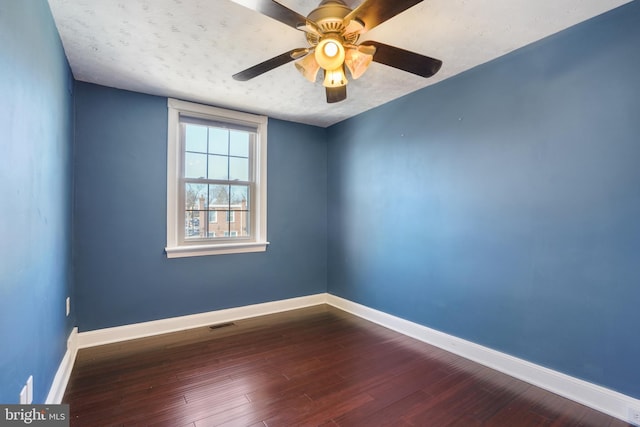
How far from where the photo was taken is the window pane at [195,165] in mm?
3363

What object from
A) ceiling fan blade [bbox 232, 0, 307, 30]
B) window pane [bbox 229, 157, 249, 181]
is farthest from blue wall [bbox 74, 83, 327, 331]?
ceiling fan blade [bbox 232, 0, 307, 30]

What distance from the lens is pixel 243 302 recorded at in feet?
11.9

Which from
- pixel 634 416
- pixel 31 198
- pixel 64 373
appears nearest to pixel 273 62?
pixel 31 198

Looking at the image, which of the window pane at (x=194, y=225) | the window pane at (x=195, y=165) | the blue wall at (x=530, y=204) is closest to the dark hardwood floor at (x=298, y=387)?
the blue wall at (x=530, y=204)

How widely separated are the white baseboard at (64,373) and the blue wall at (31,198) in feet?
0.23

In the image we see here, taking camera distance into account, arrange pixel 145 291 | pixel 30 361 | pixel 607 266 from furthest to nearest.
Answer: pixel 145 291
pixel 607 266
pixel 30 361

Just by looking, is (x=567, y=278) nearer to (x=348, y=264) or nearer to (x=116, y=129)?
(x=348, y=264)

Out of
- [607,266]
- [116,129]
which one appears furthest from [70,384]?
[607,266]

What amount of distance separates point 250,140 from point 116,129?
1.43 m

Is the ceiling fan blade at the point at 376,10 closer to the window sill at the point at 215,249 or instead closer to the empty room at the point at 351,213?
the empty room at the point at 351,213

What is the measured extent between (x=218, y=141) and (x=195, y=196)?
2.39ft

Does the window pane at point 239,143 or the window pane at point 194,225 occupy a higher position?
the window pane at point 239,143

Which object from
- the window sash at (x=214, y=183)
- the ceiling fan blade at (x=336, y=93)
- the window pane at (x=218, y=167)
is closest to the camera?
the ceiling fan blade at (x=336, y=93)

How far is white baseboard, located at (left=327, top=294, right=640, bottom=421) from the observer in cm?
182
